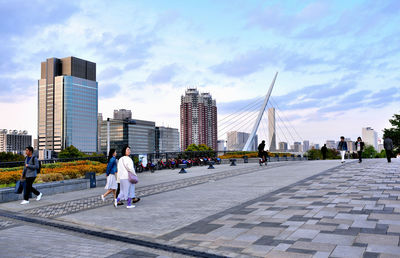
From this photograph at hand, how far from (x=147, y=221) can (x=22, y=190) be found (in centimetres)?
602

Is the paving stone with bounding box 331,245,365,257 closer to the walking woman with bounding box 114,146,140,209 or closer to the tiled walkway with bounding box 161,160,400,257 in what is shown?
the tiled walkway with bounding box 161,160,400,257

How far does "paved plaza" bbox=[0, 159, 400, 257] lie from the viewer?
5371mm

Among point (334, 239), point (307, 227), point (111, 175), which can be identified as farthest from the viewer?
point (111, 175)

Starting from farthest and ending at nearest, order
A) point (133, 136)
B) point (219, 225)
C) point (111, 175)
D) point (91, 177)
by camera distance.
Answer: point (133, 136)
point (91, 177)
point (111, 175)
point (219, 225)

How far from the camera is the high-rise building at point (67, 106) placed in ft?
544

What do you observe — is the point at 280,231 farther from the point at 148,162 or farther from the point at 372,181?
the point at 148,162

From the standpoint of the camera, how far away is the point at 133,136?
185 m

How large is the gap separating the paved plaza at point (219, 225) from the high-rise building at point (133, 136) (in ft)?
551

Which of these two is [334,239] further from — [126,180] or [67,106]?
[67,106]

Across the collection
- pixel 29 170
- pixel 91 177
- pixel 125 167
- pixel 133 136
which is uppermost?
pixel 133 136

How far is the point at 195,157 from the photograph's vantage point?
100 feet

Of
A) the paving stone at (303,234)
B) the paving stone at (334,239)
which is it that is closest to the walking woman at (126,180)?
the paving stone at (303,234)

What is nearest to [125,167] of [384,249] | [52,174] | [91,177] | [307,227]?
[307,227]

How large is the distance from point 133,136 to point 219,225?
182m
